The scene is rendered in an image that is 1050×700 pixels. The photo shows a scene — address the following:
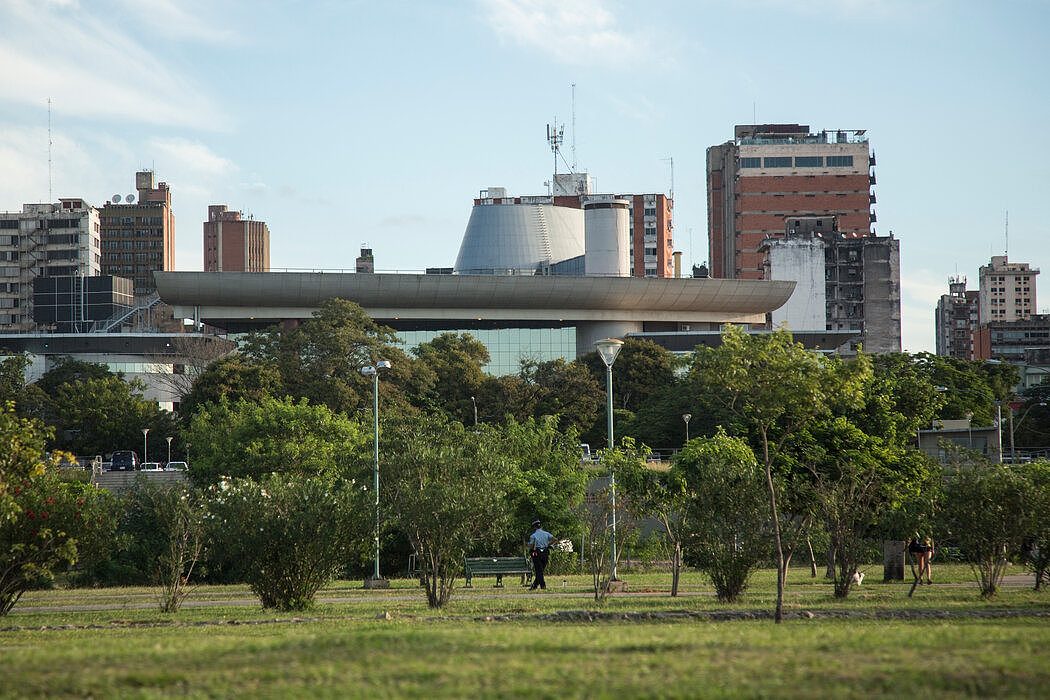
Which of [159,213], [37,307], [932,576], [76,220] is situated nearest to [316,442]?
[932,576]

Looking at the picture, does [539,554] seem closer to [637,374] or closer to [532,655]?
[532,655]

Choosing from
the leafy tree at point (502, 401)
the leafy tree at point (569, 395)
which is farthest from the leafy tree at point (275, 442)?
the leafy tree at point (569, 395)

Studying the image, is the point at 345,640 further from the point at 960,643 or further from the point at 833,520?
the point at 833,520

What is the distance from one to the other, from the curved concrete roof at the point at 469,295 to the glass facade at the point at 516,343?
7.29ft

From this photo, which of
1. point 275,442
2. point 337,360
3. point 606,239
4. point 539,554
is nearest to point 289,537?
point 539,554

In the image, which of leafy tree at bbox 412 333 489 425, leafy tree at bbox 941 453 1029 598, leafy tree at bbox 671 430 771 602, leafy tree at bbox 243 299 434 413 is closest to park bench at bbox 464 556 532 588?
leafy tree at bbox 671 430 771 602

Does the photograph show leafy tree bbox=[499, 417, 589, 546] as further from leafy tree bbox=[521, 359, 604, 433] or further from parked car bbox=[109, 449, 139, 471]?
parked car bbox=[109, 449, 139, 471]

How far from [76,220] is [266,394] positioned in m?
89.8

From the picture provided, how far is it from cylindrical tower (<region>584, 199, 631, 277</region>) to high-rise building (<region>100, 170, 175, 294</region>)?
7895 centimetres

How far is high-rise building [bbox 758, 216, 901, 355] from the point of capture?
11525cm

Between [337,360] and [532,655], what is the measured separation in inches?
1980

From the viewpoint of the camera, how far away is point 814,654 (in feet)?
A: 37.8

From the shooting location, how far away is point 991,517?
21250mm

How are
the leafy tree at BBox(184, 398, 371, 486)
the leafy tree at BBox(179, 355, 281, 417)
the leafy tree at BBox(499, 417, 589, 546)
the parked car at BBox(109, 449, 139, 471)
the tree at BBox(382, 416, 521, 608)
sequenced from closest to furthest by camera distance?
the tree at BBox(382, 416, 521, 608) < the leafy tree at BBox(499, 417, 589, 546) < the leafy tree at BBox(184, 398, 371, 486) < the leafy tree at BBox(179, 355, 281, 417) < the parked car at BBox(109, 449, 139, 471)
